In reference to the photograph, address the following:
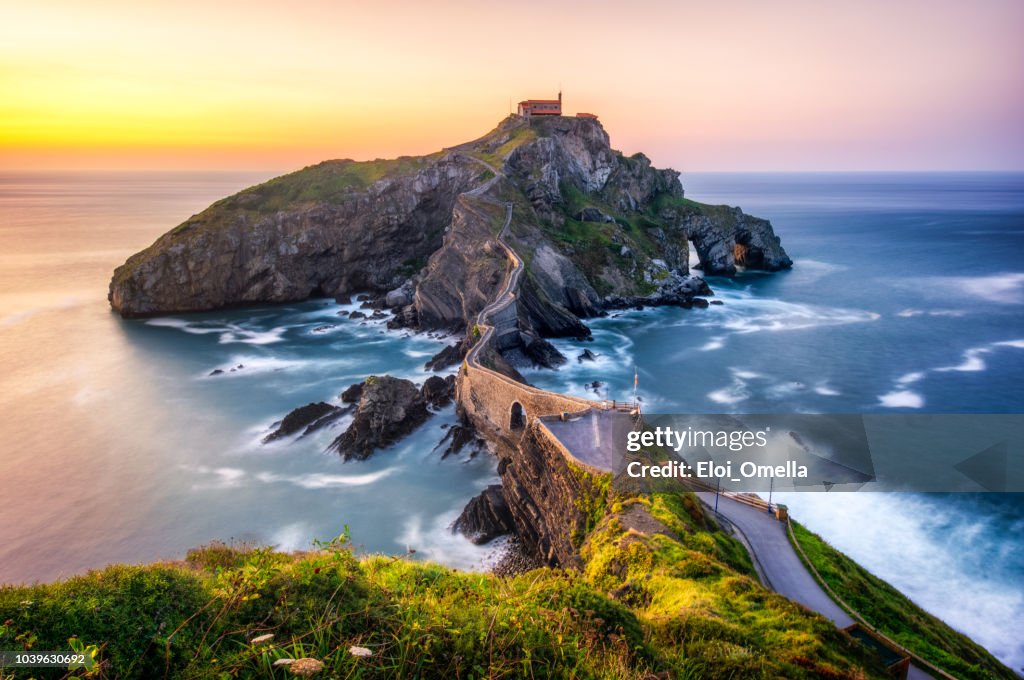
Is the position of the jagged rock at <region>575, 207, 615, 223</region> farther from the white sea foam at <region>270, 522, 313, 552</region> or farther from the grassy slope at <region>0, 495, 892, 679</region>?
the grassy slope at <region>0, 495, 892, 679</region>

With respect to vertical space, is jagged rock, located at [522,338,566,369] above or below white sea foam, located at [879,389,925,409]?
above

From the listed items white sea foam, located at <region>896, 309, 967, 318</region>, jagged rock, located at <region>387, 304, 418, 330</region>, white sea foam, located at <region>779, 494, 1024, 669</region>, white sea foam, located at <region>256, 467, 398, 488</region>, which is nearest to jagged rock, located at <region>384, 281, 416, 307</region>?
jagged rock, located at <region>387, 304, 418, 330</region>

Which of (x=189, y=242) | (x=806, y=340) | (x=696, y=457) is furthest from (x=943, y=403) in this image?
(x=189, y=242)

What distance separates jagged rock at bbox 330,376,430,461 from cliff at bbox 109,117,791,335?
763 inches

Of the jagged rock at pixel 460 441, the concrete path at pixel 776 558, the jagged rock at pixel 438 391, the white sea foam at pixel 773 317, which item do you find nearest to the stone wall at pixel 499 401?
the jagged rock at pixel 460 441

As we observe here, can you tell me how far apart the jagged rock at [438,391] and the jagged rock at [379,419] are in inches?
101

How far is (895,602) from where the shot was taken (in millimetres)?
20047

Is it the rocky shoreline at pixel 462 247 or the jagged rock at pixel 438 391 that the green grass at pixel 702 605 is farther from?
the jagged rock at pixel 438 391

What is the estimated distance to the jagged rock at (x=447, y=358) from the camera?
159ft

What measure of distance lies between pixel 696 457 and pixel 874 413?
17.1 m

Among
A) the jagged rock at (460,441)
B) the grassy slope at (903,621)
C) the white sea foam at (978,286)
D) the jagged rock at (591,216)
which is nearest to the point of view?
the grassy slope at (903,621)

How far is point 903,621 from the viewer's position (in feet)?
58.7

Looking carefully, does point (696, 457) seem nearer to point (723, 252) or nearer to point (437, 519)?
point (437, 519)

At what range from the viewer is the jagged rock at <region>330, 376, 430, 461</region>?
114 feet
